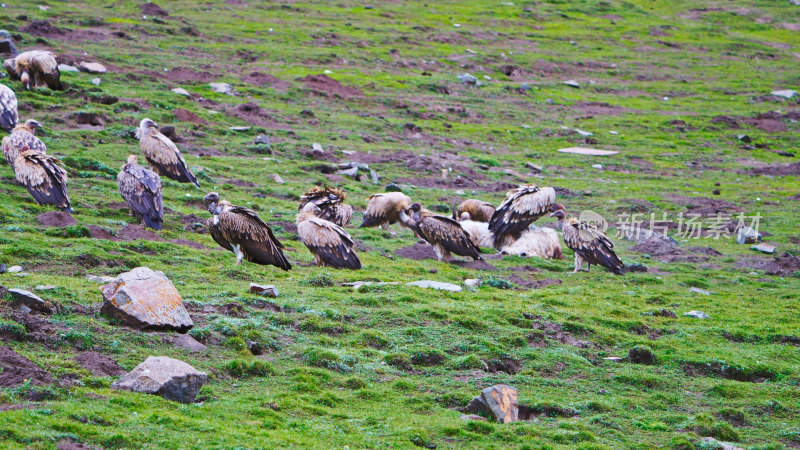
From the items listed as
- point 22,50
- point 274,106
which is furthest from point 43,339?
point 22,50

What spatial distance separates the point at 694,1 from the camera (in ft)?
214

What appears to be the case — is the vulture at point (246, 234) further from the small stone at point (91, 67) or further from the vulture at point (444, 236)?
the small stone at point (91, 67)

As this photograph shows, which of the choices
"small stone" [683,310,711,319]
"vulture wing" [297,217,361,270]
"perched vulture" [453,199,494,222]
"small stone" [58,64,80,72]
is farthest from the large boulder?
"small stone" [58,64,80,72]

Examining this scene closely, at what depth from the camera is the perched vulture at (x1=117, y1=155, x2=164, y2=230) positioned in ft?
44.0

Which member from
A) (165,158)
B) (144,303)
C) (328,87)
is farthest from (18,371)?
(328,87)

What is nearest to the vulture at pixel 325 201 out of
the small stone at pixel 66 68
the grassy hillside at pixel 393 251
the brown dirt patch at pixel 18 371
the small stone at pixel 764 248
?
the grassy hillside at pixel 393 251

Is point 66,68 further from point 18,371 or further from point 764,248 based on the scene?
point 18,371

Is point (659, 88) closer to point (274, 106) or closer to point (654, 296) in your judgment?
point (274, 106)

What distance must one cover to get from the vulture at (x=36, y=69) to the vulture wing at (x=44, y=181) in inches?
345

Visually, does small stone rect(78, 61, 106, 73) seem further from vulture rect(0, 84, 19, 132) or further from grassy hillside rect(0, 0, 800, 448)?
vulture rect(0, 84, 19, 132)

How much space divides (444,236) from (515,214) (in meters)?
2.17

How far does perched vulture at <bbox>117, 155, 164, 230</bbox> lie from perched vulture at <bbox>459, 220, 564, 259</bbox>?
18.5 ft

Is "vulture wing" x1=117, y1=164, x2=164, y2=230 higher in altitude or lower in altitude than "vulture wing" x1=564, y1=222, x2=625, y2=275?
higher

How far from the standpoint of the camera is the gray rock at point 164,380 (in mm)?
6617
